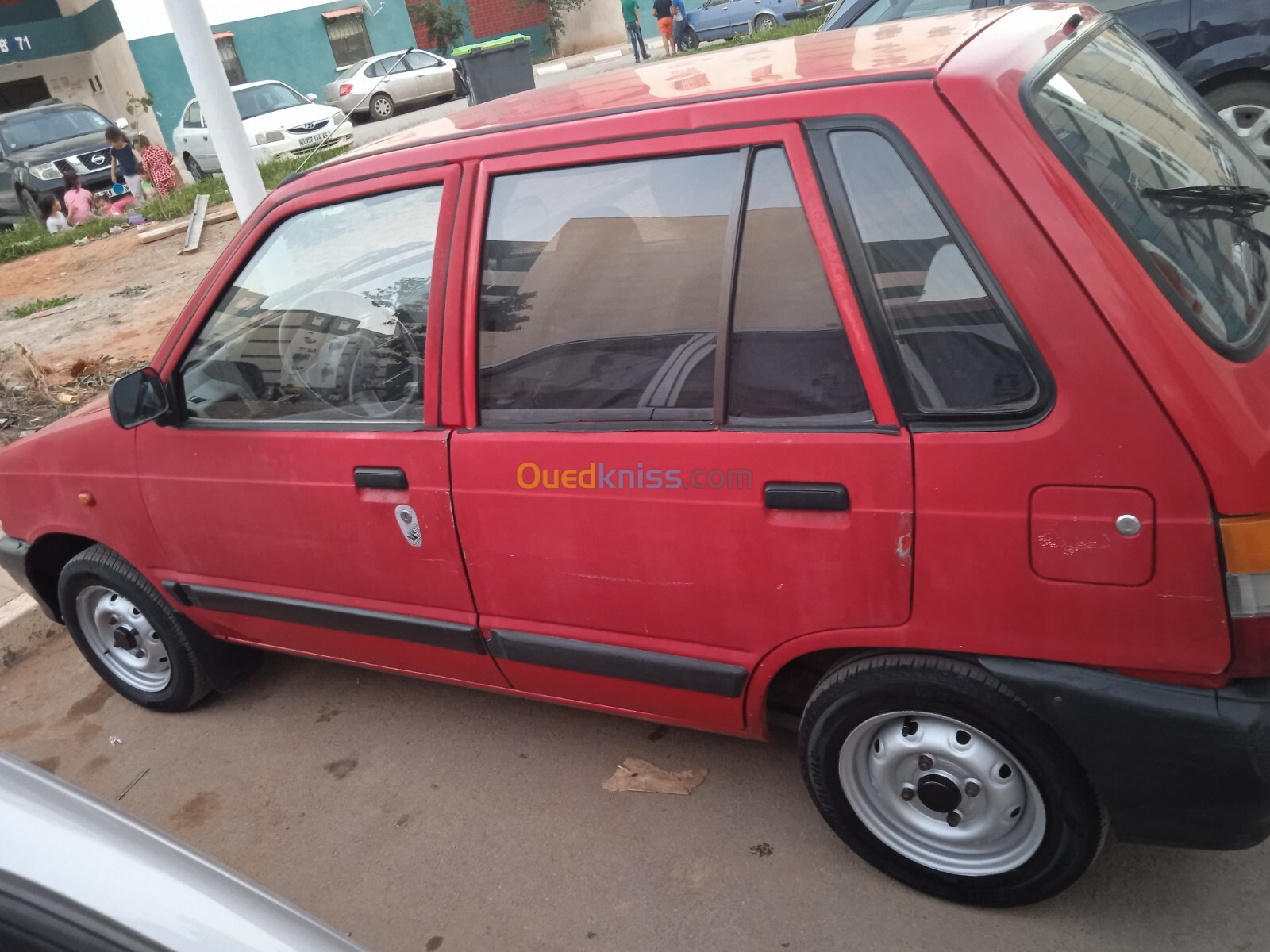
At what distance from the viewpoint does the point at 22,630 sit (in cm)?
432

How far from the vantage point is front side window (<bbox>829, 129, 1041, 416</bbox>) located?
190cm

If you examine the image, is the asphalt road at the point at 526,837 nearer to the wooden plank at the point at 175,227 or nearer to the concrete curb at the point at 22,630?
the concrete curb at the point at 22,630

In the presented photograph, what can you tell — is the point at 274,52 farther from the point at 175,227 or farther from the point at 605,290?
the point at 605,290

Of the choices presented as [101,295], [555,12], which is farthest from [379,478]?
[555,12]

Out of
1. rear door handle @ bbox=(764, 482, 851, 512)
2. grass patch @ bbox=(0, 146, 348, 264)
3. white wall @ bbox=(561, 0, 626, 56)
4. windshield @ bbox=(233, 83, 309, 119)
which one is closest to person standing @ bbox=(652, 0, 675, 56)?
windshield @ bbox=(233, 83, 309, 119)

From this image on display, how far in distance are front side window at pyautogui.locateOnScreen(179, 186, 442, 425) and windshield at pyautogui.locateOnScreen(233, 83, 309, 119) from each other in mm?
16104

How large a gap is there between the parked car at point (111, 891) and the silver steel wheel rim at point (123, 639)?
2.08 m

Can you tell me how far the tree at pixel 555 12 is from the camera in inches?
1184

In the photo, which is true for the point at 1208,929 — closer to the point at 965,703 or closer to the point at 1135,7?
the point at 965,703

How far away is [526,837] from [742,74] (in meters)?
2.04

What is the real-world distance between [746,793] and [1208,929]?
3.65 feet

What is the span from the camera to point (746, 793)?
2814 millimetres

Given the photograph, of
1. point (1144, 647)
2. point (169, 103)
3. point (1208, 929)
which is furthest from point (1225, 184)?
point (169, 103)

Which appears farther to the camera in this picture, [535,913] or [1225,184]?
[535,913]
